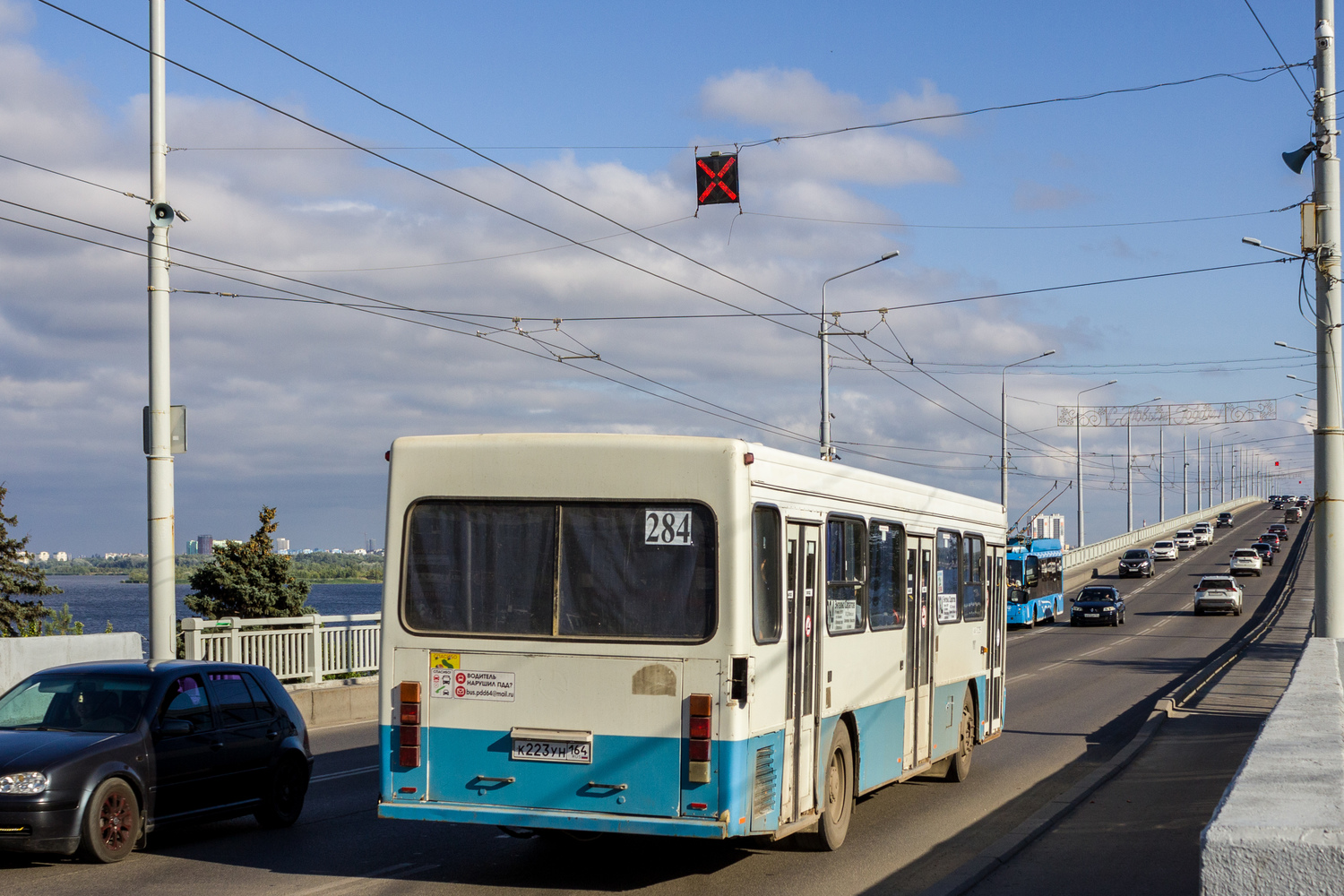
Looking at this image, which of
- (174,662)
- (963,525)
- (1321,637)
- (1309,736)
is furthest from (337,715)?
(1309,736)

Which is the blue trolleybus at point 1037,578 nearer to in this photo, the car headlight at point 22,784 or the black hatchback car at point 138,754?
the black hatchback car at point 138,754

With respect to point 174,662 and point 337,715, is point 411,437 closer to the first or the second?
point 174,662

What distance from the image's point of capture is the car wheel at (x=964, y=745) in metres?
13.7

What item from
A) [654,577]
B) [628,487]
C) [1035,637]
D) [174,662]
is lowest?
[1035,637]

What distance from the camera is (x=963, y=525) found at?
1395 cm

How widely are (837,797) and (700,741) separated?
2.28 m

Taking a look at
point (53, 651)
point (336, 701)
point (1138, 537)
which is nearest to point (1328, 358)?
point (336, 701)

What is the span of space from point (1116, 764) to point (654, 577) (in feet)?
24.2

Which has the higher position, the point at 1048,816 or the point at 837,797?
the point at 837,797

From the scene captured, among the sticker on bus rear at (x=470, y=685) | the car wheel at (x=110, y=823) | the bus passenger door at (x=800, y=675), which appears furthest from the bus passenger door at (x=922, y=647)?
the car wheel at (x=110, y=823)

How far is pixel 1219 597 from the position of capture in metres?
53.7

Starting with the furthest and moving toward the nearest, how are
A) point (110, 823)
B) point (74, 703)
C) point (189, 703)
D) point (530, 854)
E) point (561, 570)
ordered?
point (189, 703), point (74, 703), point (530, 854), point (110, 823), point (561, 570)

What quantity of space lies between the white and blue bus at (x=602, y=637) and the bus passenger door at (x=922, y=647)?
8.82ft

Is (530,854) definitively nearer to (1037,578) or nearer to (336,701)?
(336,701)
